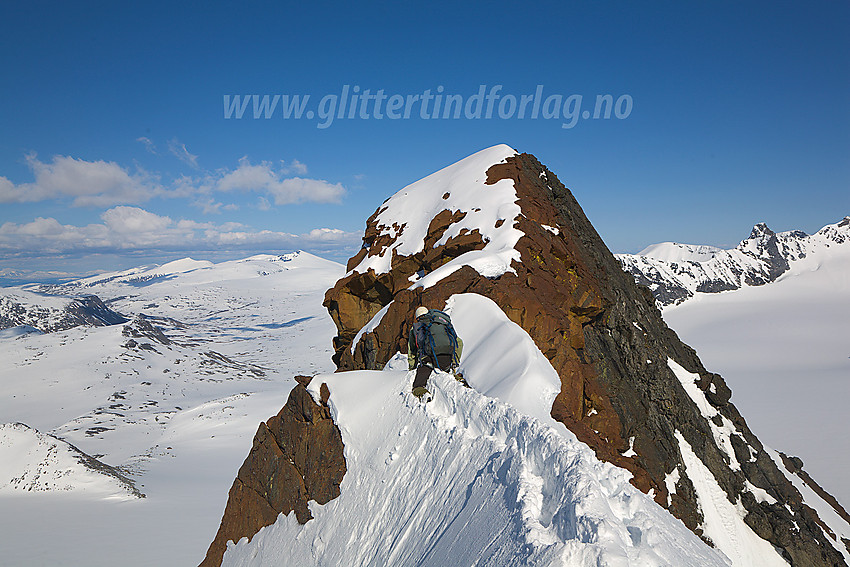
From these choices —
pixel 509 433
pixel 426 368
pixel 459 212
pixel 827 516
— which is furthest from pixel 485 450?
pixel 827 516

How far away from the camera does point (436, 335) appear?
1010cm

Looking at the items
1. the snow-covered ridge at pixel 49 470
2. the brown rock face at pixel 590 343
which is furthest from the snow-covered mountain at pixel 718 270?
the snow-covered ridge at pixel 49 470

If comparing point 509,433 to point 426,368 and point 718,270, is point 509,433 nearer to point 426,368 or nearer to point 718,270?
point 426,368

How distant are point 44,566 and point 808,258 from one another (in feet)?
808

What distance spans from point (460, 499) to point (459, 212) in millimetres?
14184

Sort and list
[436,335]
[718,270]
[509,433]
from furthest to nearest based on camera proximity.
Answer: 1. [718,270]
2. [436,335]
3. [509,433]

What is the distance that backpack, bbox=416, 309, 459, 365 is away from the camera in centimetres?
1009

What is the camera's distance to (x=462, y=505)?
699cm

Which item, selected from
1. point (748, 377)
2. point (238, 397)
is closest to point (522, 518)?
point (238, 397)

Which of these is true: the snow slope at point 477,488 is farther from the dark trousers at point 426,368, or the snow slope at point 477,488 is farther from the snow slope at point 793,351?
the snow slope at point 793,351

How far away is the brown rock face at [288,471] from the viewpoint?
11.0 m

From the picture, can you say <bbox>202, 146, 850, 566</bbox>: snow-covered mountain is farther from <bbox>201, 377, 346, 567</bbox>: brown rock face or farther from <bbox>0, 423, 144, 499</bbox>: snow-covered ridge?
<bbox>0, 423, 144, 499</bbox>: snow-covered ridge

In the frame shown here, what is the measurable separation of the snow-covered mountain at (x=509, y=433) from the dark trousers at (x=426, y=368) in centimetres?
44

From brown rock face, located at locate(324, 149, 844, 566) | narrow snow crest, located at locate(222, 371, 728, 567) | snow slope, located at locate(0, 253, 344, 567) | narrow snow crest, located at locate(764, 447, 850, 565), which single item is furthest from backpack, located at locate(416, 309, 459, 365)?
snow slope, located at locate(0, 253, 344, 567)
